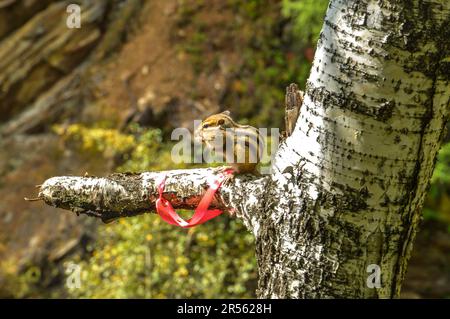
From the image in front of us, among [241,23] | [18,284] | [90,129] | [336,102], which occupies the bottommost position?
[18,284]

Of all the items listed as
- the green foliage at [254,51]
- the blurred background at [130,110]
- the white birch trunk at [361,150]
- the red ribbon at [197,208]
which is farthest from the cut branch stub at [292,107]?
the green foliage at [254,51]

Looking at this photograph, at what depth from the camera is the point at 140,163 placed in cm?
596

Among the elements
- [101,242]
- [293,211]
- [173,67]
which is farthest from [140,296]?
[293,211]

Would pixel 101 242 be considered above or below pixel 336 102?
below

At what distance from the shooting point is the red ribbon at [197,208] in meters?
2.76

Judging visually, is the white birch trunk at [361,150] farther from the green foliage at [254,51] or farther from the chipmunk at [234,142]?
the green foliage at [254,51]

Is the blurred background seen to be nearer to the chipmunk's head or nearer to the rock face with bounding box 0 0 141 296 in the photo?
the rock face with bounding box 0 0 141 296

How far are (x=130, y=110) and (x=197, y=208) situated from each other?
4567 millimetres

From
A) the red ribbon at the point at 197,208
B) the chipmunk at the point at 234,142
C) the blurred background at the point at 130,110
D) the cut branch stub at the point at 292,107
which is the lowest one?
the blurred background at the point at 130,110

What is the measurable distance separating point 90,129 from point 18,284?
200cm

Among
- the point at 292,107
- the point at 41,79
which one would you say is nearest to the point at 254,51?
the point at 41,79

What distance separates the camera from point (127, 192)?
289 cm

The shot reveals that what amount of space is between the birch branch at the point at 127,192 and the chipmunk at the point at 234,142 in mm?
87

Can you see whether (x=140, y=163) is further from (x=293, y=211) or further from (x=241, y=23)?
(x=293, y=211)
